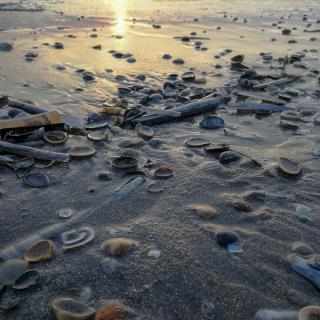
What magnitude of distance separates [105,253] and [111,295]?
420mm

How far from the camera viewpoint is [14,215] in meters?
3.43

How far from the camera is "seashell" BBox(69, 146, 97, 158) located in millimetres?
4473

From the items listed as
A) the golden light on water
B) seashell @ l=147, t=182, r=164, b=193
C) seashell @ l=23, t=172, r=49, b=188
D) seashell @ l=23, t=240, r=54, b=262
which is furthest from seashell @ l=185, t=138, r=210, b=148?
the golden light on water

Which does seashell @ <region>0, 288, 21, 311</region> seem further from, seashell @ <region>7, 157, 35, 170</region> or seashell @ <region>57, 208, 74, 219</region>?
seashell @ <region>7, 157, 35, 170</region>

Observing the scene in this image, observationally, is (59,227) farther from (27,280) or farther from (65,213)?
(27,280)

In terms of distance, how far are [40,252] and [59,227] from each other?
34 centimetres

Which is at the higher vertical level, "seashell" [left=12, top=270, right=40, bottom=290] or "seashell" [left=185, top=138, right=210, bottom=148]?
"seashell" [left=185, top=138, right=210, bottom=148]

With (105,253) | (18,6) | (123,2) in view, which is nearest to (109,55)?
(105,253)

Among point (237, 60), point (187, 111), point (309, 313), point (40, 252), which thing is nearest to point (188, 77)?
point (237, 60)

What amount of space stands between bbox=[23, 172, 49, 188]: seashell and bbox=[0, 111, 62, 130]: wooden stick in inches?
40.0

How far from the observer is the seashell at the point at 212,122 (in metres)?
5.38

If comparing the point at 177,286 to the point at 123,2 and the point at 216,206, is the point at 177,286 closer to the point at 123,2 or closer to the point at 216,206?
the point at 216,206

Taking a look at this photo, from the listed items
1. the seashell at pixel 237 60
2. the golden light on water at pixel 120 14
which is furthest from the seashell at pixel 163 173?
the golden light on water at pixel 120 14

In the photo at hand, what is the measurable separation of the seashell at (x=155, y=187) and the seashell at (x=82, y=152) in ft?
3.09
